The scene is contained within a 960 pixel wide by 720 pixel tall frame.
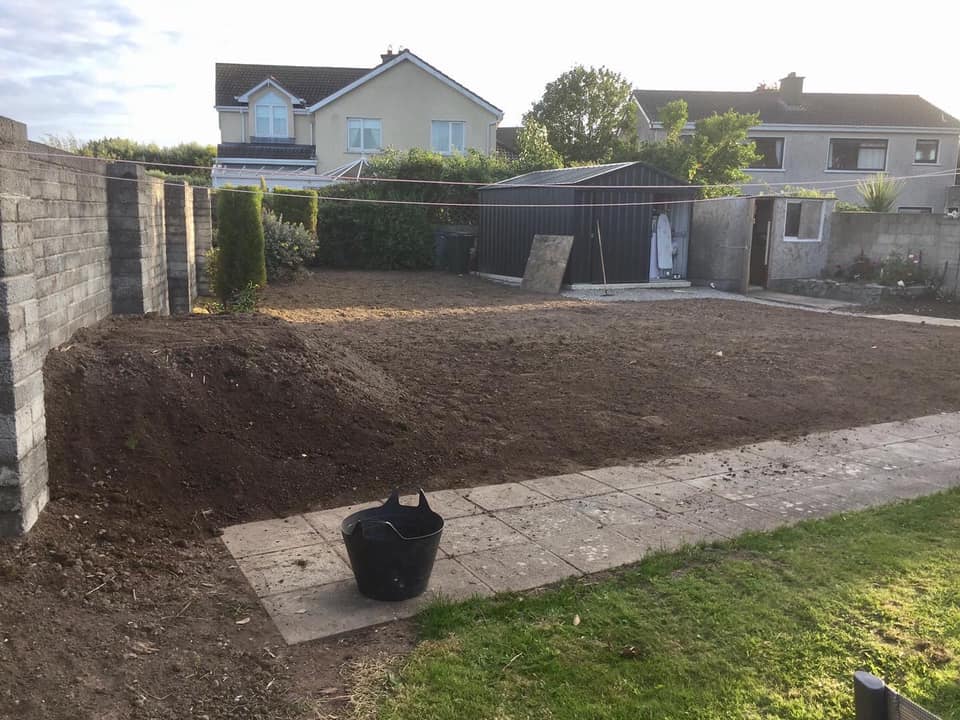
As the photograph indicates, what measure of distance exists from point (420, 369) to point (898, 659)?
5.81m

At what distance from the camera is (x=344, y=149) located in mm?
31438

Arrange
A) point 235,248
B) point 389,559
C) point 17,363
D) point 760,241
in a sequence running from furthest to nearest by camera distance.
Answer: point 760,241, point 235,248, point 17,363, point 389,559

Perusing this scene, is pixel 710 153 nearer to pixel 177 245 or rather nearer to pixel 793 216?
pixel 793 216

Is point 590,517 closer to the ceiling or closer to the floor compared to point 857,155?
closer to the floor

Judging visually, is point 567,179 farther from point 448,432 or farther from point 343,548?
point 343,548

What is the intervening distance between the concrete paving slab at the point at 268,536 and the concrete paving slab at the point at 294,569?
0.08 meters

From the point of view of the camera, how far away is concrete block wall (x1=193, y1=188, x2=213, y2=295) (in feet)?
45.3

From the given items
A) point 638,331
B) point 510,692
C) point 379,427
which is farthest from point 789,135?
point 510,692

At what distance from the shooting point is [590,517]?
4.98 m

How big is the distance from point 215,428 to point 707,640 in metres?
3.65

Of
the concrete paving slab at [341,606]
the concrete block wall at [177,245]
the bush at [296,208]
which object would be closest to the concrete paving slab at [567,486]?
the concrete paving slab at [341,606]

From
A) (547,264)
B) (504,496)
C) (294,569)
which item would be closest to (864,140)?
(547,264)

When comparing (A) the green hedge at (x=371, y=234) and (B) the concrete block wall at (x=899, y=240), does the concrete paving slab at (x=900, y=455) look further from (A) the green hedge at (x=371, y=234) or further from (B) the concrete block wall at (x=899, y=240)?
(A) the green hedge at (x=371, y=234)

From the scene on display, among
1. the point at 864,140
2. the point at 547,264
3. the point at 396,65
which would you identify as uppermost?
the point at 396,65
